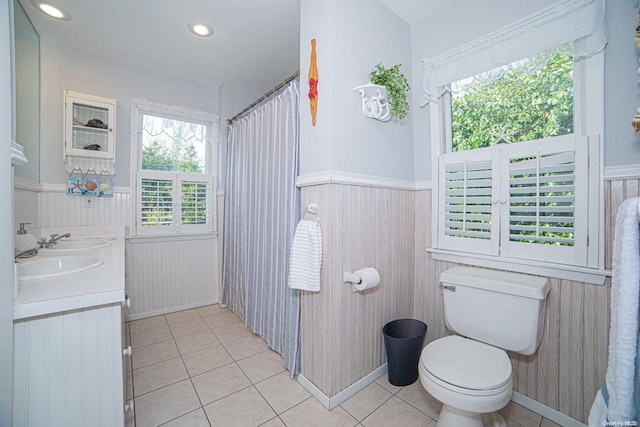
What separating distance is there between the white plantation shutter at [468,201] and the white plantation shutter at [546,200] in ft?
0.24

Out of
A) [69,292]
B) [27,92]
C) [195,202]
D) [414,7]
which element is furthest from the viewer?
[195,202]

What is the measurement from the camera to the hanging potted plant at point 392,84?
1645 millimetres

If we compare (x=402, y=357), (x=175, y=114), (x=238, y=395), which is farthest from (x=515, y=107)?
(x=175, y=114)

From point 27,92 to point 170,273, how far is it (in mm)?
1878

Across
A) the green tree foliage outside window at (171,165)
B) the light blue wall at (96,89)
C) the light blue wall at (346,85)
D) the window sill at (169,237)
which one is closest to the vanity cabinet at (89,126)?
the light blue wall at (96,89)

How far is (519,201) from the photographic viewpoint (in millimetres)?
1532

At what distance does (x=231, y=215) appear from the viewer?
2.88m

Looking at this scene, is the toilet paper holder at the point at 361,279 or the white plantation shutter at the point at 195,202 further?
the white plantation shutter at the point at 195,202

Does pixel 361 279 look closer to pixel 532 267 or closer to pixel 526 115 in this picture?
pixel 532 267

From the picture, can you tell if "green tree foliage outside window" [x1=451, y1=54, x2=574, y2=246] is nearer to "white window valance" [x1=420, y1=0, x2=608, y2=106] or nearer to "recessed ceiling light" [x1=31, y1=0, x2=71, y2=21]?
"white window valance" [x1=420, y1=0, x2=608, y2=106]

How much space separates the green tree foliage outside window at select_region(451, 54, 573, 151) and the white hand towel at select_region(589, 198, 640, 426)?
105 centimetres

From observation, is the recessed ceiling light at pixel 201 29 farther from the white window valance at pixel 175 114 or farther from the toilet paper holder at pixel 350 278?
the toilet paper holder at pixel 350 278

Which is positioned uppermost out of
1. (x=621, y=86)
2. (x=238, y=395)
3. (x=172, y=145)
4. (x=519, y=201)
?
(x=172, y=145)

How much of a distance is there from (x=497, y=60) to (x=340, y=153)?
3.65ft
